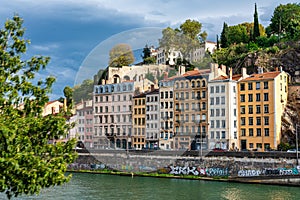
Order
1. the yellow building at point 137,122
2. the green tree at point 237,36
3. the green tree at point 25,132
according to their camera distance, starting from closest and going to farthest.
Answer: the green tree at point 25,132 < the yellow building at point 137,122 < the green tree at point 237,36

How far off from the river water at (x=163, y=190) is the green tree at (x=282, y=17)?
4701 centimetres

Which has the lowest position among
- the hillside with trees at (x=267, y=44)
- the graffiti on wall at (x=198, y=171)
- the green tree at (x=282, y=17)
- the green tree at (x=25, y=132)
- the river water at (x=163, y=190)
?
the river water at (x=163, y=190)

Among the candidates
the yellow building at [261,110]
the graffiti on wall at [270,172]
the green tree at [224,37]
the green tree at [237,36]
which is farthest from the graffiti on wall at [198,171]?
the green tree at [237,36]

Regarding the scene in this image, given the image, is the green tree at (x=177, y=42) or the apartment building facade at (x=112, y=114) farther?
the apartment building facade at (x=112, y=114)

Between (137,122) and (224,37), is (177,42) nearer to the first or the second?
(137,122)

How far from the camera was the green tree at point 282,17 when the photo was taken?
82750 millimetres

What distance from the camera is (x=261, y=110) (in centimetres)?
5600

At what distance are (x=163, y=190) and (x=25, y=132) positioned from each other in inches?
1084

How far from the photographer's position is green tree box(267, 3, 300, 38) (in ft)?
271

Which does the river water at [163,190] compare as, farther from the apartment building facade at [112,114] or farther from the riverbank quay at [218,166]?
the apartment building facade at [112,114]

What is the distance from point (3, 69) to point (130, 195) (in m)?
24.4

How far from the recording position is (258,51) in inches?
2778

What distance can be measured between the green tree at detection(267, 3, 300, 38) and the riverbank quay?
4104 cm

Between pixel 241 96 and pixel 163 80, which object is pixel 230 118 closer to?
pixel 241 96
